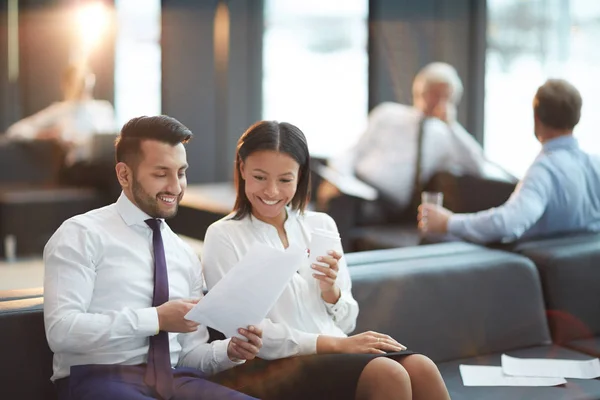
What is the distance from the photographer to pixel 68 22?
32.1 ft

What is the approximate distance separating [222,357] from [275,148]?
0.59m

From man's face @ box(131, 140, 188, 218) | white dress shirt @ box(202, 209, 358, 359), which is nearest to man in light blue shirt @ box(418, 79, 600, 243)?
white dress shirt @ box(202, 209, 358, 359)

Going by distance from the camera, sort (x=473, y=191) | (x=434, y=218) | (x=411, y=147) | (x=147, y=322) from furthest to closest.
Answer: (x=411, y=147), (x=473, y=191), (x=434, y=218), (x=147, y=322)

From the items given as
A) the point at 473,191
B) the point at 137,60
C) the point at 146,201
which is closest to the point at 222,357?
the point at 146,201

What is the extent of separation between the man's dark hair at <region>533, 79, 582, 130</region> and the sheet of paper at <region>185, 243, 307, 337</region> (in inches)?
72.1

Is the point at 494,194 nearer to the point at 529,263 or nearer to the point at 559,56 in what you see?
the point at 529,263

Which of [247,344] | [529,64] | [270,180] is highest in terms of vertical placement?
[529,64]

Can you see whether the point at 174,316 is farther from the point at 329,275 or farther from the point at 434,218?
the point at 434,218

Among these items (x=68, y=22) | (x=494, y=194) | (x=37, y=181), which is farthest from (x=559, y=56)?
(x=68, y=22)

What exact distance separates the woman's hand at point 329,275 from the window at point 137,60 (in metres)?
7.67

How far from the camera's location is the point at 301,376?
2230mm

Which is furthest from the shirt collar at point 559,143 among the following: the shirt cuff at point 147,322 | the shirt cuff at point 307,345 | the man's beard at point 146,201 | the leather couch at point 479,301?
the shirt cuff at point 147,322

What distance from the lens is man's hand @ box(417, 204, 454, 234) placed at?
3.56m

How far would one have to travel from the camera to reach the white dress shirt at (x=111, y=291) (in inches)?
75.7
